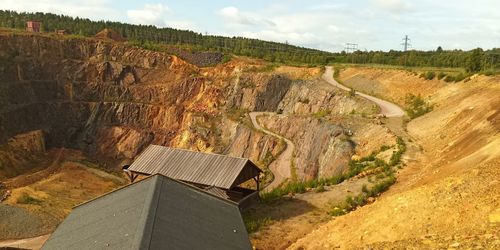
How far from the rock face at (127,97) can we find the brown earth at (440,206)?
29171mm

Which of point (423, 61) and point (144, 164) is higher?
point (423, 61)

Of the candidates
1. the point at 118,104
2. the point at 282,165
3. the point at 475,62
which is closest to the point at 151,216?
the point at 282,165

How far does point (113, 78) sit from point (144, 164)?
4788cm

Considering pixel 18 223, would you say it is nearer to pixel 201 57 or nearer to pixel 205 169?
pixel 205 169

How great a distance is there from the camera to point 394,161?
2989 cm

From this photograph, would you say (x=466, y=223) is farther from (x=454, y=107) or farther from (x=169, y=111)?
(x=169, y=111)

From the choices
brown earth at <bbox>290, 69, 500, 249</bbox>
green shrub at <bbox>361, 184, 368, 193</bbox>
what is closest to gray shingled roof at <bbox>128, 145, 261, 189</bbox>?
green shrub at <bbox>361, 184, 368, 193</bbox>

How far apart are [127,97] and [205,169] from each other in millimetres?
48679

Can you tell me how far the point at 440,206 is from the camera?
17125 mm

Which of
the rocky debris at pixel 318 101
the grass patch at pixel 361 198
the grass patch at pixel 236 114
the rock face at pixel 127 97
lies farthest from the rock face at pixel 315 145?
the grass patch at pixel 361 198

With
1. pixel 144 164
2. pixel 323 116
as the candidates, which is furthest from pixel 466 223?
pixel 323 116

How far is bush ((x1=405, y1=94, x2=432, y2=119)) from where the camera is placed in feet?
144

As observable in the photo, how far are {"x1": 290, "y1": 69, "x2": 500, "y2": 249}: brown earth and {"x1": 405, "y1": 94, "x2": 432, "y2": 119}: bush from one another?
Answer: 11.9 meters

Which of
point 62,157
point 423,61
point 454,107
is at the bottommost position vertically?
point 62,157
